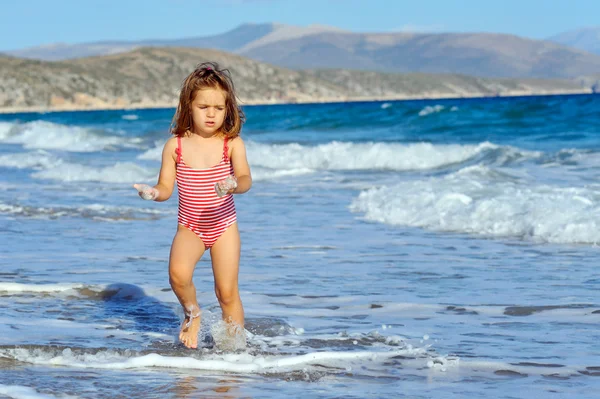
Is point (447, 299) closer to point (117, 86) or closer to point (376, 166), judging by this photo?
point (376, 166)

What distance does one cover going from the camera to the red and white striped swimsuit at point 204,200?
4.96 meters

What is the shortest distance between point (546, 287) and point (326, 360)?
8.51 ft

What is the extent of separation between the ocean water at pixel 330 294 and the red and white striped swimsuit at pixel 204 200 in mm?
553

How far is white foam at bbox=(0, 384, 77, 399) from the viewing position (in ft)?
13.4

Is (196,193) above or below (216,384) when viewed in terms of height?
above

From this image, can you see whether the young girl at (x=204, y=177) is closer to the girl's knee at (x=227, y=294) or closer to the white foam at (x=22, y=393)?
the girl's knee at (x=227, y=294)

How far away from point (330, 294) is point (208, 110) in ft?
7.53

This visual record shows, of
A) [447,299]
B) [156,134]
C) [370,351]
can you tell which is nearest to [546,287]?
[447,299]


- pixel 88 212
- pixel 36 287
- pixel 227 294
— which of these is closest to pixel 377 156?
pixel 88 212

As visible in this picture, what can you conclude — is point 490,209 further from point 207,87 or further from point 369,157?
point 369,157

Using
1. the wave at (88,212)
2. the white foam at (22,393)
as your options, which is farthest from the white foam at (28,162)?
the white foam at (22,393)

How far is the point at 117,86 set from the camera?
131m

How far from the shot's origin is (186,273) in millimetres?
4949

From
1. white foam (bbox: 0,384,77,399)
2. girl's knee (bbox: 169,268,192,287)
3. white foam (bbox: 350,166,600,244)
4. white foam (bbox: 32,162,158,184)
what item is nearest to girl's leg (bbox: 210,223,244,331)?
girl's knee (bbox: 169,268,192,287)
